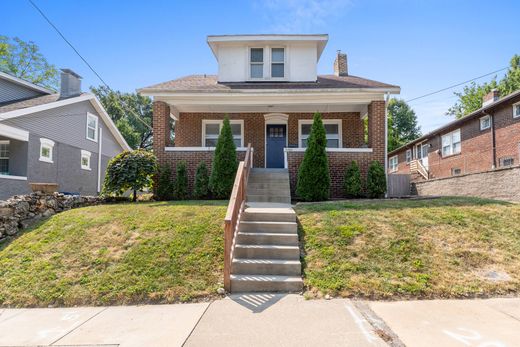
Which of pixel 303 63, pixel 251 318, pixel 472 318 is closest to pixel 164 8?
pixel 303 63

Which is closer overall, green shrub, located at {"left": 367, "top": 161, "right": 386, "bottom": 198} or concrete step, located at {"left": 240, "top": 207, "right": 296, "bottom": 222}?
concrete step, located at {"left": 240, "top": 207, "right": 296, "bottom": 222}

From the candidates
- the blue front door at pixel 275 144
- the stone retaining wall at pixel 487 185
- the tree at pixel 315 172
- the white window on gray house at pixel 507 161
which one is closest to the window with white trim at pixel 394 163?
the white window on gray house at pixel 507 161

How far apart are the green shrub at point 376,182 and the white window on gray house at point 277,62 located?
5.82 meters

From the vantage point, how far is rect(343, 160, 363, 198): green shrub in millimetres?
10320

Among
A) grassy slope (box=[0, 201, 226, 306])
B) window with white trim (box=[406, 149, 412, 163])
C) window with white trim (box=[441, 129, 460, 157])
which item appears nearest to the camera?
grassy slope (box=[0, 201, 226, 306])

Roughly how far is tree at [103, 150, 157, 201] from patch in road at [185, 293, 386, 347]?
6335 millimetres

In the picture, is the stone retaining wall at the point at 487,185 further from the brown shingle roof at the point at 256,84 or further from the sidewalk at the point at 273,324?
the sidewalk at the point at 273,324

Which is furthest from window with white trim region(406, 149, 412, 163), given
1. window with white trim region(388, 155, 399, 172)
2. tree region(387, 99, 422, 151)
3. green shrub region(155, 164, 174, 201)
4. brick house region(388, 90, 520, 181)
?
green shrub region(155, 164, 174, 201)

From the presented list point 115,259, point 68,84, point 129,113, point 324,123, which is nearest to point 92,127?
point 68,84

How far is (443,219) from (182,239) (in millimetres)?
5500

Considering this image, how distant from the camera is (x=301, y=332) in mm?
3633

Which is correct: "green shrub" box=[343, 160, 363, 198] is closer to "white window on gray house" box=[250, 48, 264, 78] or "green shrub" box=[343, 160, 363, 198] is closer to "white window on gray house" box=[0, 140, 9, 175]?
"white window on gray house" box=[250, 48, 264, 78]

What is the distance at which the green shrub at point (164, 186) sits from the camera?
10.7 m

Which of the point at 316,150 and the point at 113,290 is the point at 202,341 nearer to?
the point at 113,290
